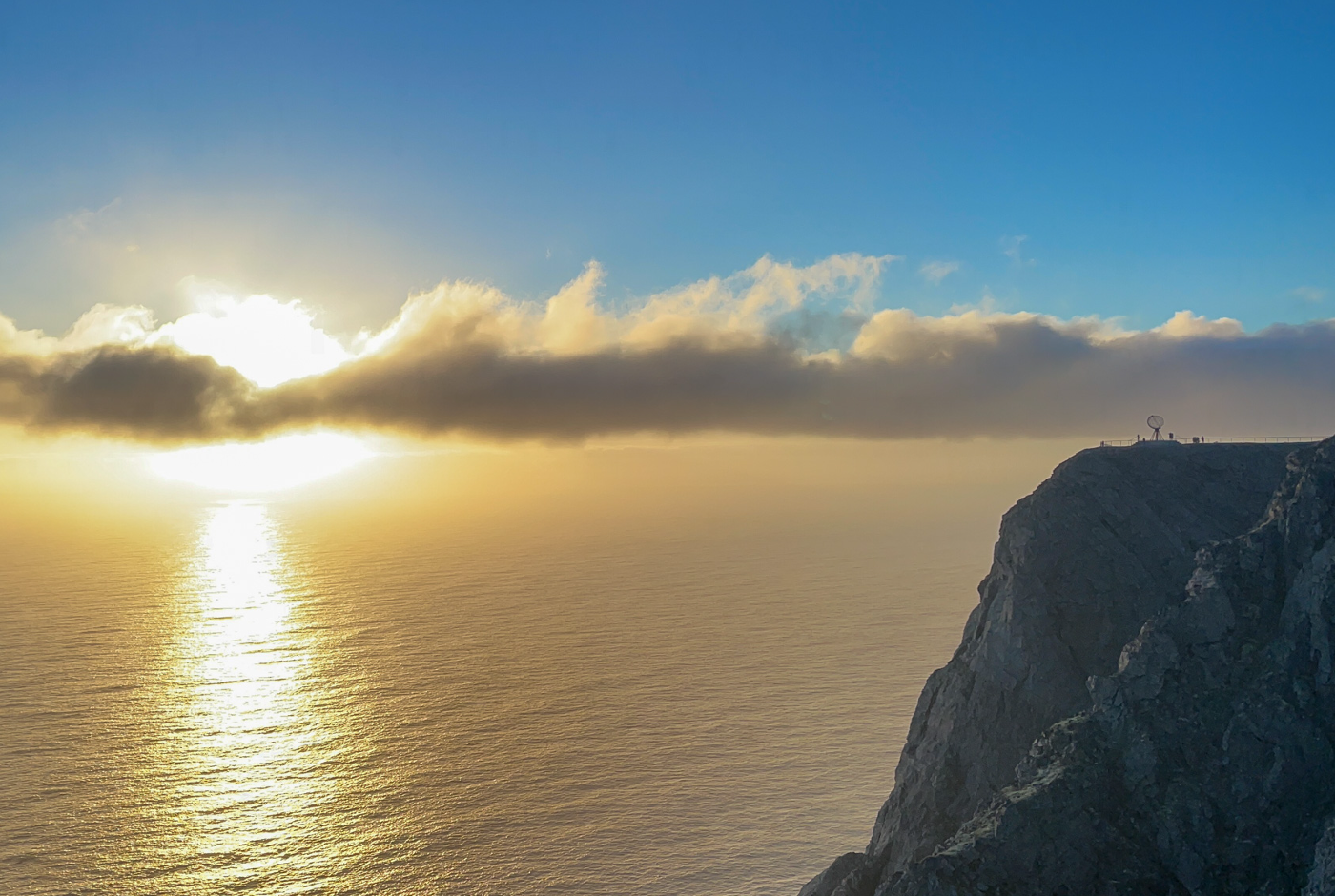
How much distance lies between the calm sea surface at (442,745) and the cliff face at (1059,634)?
106 ft

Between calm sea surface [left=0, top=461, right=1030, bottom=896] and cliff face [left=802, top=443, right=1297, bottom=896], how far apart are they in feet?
106

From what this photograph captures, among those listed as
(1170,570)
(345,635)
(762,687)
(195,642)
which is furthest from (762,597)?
(1170,570)

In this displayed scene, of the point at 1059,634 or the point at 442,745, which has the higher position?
the point at 1059,634

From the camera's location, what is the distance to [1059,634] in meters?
31.5

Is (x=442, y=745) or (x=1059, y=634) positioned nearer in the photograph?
(x=1059, y=634)

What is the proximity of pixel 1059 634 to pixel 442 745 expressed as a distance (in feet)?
242

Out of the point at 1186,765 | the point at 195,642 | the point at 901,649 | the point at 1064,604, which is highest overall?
the point at 1064,604

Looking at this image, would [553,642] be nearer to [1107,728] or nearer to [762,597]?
[762,597]

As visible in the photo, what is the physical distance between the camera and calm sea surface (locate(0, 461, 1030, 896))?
6278 cm

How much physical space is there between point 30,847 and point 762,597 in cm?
14092

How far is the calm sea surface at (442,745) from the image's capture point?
62.8 metres

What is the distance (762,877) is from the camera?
200 ft

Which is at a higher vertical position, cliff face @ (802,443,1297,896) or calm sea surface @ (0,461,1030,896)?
cliff face @ (802,443,1297,896)

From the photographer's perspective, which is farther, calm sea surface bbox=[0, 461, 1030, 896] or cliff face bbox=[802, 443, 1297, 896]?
calm sea surface bbox=[0, 461, 1030, 896]
